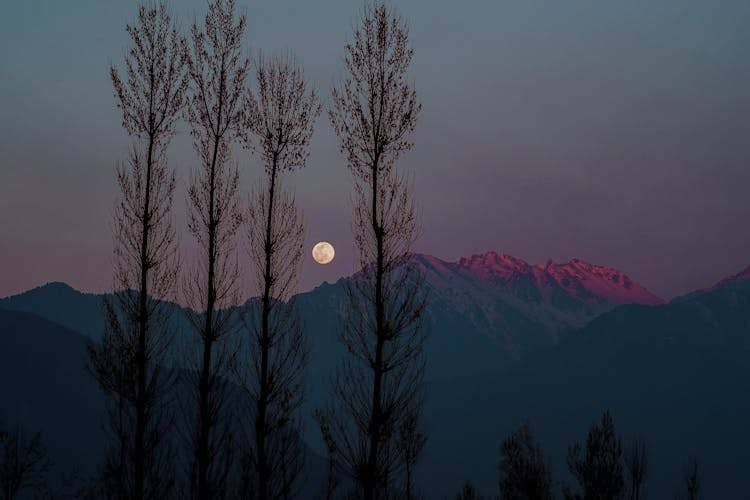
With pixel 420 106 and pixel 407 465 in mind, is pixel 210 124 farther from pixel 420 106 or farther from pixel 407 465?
pixel 407 465

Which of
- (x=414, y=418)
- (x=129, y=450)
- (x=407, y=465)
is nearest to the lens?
(x=414, y=418)

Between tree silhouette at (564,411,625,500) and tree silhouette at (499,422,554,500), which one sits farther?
tree silhouette at (499,422,554,500)

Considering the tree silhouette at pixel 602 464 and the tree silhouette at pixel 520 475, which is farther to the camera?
the tree silhouette at pixel 520 475

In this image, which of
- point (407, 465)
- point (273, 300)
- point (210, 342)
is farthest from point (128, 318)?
point (407, 465)

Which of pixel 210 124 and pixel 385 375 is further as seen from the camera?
pixel 210 124

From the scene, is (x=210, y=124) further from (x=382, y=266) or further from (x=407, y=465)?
(x=407, y=465)

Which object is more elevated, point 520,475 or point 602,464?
point 602,464

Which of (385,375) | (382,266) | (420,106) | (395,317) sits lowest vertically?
(385,375)

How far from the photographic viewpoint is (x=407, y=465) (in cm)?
4634

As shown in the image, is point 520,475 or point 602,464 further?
point 520,475

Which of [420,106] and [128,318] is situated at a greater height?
[420,106]

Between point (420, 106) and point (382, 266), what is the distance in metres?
4.71

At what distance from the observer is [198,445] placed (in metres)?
26.2

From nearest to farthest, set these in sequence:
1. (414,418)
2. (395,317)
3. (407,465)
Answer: (395,317)
(414,418)
(407,465)
